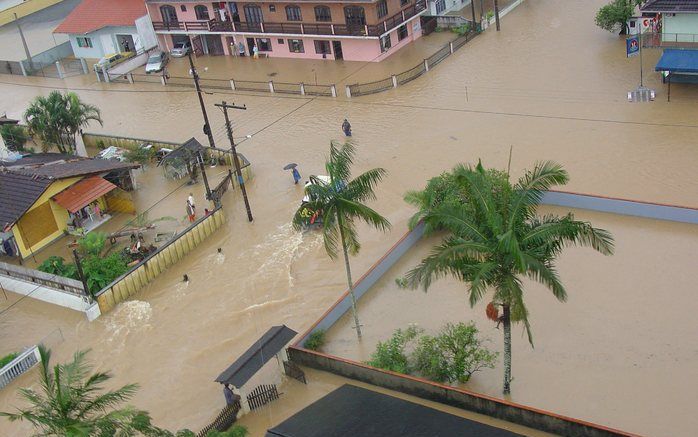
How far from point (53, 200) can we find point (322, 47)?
78.9 feet

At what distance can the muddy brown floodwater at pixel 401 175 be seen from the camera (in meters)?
25.0

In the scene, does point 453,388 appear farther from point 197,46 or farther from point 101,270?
point 197,46

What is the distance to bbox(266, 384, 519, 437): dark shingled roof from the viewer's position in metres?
19.3

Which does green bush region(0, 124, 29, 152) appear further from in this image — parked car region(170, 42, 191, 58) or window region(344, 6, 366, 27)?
window region(344, 6, 366, 27)

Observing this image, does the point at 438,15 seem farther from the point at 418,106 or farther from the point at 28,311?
the point at 28,311

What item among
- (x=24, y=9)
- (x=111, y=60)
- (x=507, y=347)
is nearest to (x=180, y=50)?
(x=111, y=60)

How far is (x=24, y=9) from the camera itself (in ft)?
238

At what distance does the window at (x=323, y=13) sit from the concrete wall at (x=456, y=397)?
3218 centimetres

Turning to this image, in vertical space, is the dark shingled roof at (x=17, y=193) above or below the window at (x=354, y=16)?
below

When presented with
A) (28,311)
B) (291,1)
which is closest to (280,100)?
(291,1)

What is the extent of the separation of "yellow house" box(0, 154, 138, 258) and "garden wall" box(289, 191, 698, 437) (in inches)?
547

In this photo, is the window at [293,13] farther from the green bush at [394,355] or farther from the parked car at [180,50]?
the green bush at [394,355]

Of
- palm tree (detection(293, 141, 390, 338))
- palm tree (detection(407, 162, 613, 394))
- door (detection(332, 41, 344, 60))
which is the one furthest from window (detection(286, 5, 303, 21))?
palm tree (detection(407, 162, 613, 394))

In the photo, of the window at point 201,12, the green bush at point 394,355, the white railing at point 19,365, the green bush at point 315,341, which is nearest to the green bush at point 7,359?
the white railing at point 19,365
